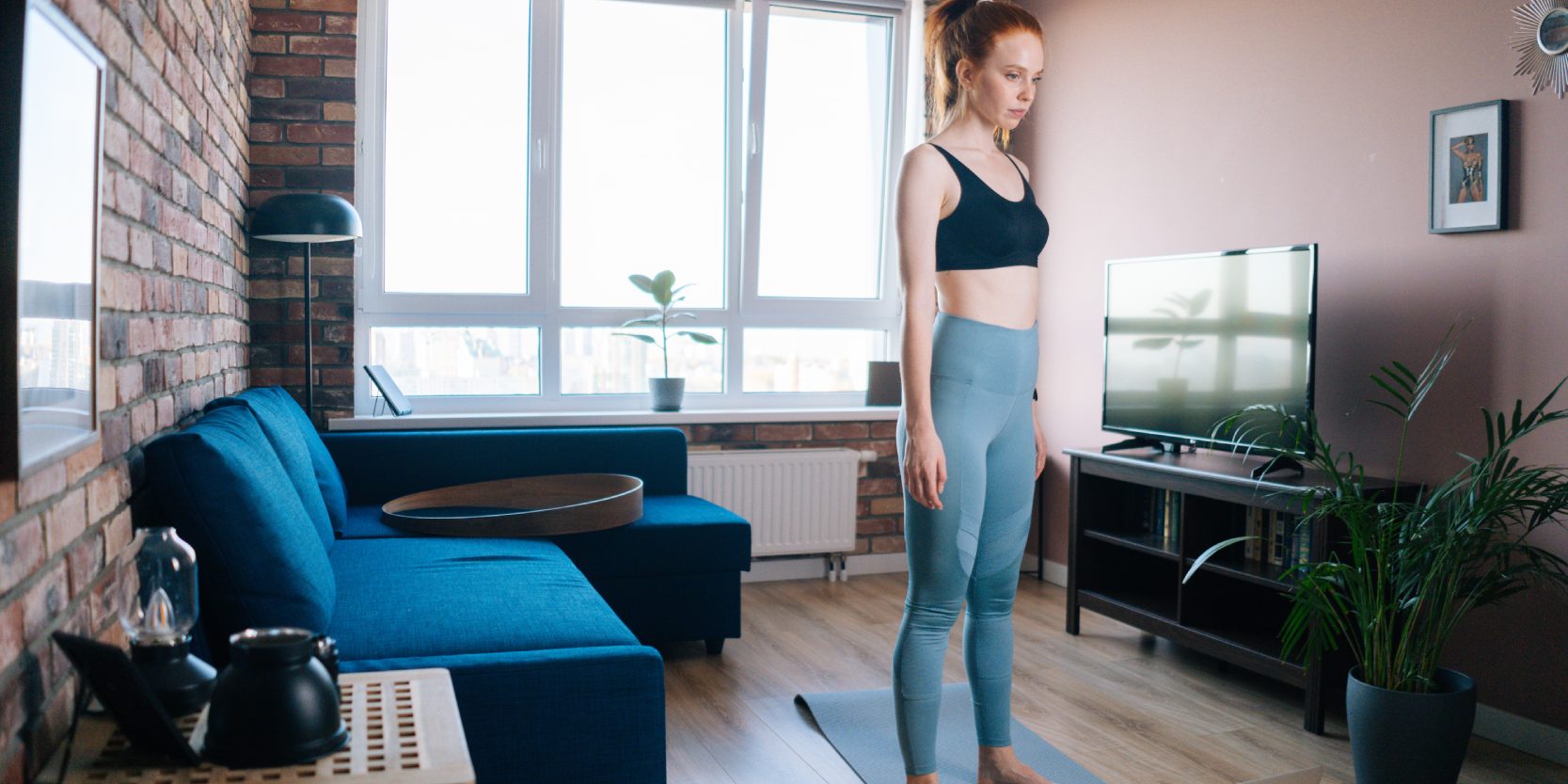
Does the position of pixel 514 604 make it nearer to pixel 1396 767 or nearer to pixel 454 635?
pixel 454 635

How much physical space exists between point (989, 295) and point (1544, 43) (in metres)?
1.58

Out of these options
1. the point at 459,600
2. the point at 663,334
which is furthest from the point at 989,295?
the point at 663,334

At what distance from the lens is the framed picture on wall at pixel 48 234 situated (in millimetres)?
1044

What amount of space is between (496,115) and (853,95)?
1.43 meters

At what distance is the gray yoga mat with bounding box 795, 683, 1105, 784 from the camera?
2432mm

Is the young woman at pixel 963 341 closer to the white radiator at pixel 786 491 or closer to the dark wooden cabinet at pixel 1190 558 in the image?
the dark wooden cabinet at pixel 1190 558

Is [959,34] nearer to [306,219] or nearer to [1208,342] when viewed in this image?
[1208,342]

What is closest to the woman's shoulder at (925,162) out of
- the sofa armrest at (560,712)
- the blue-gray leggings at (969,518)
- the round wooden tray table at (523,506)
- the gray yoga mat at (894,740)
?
the blue-gray leggings at (969,518)

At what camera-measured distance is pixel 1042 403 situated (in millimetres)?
4539

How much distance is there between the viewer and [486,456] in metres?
3.56

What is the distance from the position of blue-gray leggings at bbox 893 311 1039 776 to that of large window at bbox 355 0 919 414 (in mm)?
2512

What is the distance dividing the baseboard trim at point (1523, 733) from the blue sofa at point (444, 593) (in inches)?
80.3

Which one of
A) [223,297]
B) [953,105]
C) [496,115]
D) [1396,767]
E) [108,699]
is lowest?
[1396,767]

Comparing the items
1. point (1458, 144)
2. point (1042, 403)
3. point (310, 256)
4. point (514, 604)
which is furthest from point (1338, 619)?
point (310, 256)
